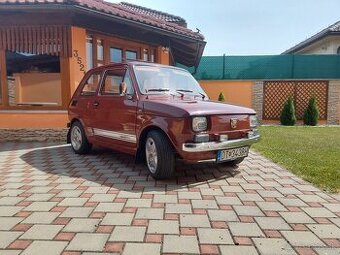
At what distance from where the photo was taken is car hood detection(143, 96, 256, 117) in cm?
400

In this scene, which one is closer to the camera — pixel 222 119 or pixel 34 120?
pixel 222 119

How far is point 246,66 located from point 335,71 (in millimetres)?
4905

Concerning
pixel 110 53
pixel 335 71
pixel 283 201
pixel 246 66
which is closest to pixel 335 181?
pixel 283 201

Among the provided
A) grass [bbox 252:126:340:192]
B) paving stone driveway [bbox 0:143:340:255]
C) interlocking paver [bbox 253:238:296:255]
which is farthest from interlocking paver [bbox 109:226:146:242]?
grass [bbox 252:126:340:192]

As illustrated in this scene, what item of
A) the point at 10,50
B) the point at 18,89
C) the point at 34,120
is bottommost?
the point at 34,120

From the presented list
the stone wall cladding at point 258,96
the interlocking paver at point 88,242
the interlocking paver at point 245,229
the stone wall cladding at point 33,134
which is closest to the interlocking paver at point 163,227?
the interlocking paver at point 88,242

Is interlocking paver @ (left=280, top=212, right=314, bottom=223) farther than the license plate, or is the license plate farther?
the license plate

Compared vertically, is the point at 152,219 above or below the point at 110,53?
below

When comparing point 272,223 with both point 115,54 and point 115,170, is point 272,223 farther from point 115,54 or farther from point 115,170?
point 115,54

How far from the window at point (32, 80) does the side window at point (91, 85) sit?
224 centimetres

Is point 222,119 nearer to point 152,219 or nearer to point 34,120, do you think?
point 152,219

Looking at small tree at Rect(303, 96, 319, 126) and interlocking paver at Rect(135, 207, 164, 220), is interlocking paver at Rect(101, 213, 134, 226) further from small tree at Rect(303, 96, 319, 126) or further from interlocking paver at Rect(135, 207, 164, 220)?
small tree at Rect(303, 96, 319, 126)

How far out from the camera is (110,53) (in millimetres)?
8797

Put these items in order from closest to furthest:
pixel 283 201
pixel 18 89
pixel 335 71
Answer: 1. pixel 283 201
2. pixel 18 89
3. pixel 335 71
